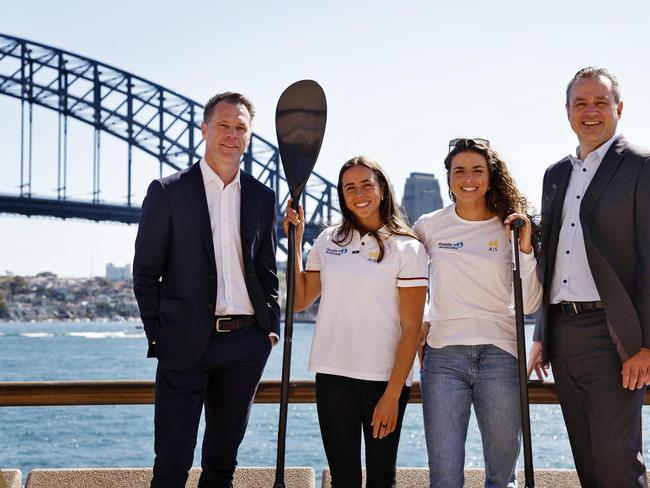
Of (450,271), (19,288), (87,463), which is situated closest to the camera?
(450,271)

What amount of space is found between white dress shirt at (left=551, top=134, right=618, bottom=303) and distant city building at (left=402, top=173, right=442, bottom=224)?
202 feet

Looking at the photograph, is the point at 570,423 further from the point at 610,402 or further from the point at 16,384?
the point at 16,384

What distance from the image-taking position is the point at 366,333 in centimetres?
290

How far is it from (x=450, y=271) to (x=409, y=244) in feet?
0.61

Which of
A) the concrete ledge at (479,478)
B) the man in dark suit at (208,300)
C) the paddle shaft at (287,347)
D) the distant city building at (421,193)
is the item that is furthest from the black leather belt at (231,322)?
the distant city building at (421,193)

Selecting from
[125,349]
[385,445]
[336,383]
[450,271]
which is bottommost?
[125,349]

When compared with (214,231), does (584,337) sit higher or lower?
lower

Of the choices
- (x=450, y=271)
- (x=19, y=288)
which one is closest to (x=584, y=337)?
(x=450, y=271)

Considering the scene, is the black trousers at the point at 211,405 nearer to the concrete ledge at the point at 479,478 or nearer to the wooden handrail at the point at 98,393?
the wooden handrail at the point at 98,393

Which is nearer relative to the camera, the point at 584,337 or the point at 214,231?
the point at 584,337

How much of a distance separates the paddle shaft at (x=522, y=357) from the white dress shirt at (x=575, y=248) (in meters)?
0.19

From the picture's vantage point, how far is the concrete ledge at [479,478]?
11.1 ft

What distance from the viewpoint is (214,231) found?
121 inches

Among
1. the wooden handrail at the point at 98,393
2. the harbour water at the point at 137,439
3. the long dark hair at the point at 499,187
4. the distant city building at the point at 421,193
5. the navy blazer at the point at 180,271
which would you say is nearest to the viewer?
the navy blazer at the point at 180,271
